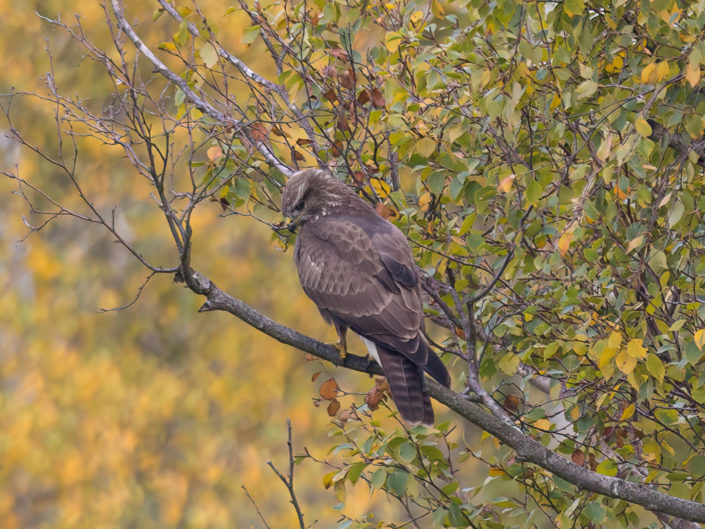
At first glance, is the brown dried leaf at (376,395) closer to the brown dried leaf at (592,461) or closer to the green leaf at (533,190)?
the brown dried leaf at (592,461)

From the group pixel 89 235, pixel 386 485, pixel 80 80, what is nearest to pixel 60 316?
pixel 89 235

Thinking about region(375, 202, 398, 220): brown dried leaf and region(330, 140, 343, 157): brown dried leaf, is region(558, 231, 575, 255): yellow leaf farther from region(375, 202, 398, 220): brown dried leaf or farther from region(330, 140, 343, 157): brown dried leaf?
region(330, 140, 343, 157): brown dried leaf

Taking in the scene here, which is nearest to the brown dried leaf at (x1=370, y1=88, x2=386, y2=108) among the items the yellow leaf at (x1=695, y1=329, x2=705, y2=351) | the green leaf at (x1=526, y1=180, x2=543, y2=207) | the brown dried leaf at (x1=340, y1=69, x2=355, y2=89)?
the brown dried leaf at (x1=340, y1=69, x2=355, y2=89)

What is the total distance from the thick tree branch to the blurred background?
10074 millimetres

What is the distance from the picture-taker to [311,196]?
244 inches

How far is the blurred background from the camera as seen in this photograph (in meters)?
14.7

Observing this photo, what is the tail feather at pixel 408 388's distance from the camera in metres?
5.09

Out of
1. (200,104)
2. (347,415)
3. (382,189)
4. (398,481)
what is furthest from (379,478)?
(200,104)

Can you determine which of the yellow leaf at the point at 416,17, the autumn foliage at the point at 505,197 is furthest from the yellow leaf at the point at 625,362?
the yellow leaf at the point at 416,17

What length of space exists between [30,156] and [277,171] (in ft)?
34.1

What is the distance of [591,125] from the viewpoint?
520 cm

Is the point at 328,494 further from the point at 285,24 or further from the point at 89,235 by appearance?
the point at 285,24

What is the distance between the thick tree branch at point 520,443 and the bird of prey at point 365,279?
0.56m

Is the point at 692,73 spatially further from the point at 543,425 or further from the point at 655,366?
the point at 543,425
